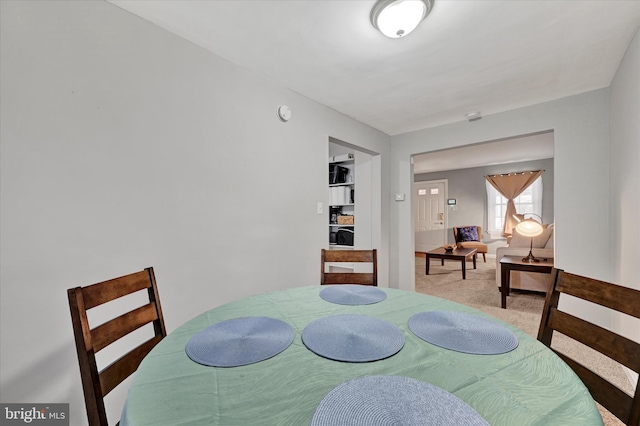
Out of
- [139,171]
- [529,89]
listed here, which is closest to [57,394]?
[139,171]

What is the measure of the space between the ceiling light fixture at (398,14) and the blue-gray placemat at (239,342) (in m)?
1.59

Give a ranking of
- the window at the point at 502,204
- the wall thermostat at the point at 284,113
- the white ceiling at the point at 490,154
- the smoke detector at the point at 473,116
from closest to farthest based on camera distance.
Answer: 1. the wall thermostat at the point at 284,113
2. the smoke detector at the point at 473,116
3. the white ceiling at the point at 490,154
4. the window at the point at 502,204

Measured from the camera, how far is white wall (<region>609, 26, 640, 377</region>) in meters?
1.74

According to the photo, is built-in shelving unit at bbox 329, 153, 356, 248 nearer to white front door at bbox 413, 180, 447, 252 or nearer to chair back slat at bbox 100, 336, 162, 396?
chair back slat at bbox 100, 336, 162, 396

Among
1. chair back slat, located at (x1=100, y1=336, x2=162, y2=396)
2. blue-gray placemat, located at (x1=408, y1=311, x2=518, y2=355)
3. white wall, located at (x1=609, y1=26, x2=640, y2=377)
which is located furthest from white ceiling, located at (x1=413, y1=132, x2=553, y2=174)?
chair back slat, located at (x1=100, y1=336, x2=162, y2=396)

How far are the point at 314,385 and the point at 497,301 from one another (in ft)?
12.6

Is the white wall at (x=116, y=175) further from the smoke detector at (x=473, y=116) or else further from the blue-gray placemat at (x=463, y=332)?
the smoke detector at (x=473, y=116)

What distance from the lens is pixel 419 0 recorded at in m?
1.36

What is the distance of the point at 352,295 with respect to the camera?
4.49 feet

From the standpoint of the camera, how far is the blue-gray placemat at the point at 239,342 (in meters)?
0.80

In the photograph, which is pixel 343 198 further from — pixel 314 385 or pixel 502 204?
pixel 502 204

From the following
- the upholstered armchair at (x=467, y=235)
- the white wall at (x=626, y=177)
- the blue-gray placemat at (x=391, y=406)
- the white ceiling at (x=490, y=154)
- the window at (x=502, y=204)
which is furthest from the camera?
the upholstered armchair at (x=467, y=235)

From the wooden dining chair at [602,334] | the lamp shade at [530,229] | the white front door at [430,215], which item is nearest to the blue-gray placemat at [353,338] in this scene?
the wooden dining chair at [602,334]

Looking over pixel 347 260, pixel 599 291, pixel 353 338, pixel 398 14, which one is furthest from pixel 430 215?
pixel 353 338
